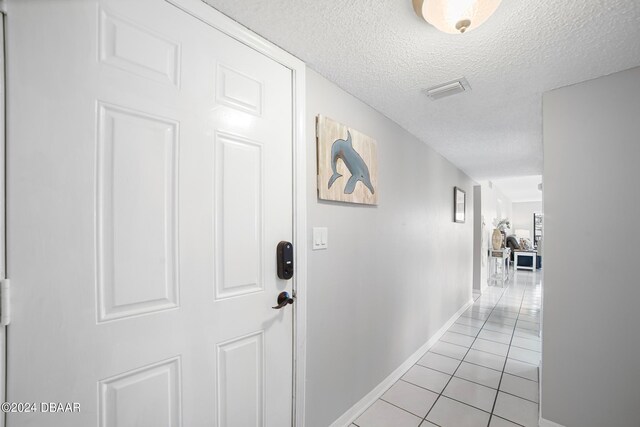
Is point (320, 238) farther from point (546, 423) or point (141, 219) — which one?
point (546, 423)

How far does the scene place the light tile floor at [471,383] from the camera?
1.87 m

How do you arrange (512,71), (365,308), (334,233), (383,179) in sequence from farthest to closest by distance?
(383,179)
(365,308)
(334,233)
(512,71)

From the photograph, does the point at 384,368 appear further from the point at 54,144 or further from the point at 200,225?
the point at 54,144

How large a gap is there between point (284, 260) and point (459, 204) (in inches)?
140

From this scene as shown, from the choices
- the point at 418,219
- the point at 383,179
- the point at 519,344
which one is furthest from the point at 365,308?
the point at 519,344

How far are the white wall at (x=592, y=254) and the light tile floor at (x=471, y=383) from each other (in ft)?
1.18

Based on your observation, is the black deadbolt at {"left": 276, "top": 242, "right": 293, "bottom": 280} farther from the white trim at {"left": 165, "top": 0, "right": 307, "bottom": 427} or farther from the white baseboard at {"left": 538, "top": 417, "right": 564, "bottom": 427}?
the white baseboard at {"left": 538, "top": 417, "right": 564, "bottom": 427}

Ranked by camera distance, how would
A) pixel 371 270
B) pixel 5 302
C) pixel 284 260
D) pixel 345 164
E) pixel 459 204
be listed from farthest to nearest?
pixel 459 204 < pixel 371 270 < pixel 345 164 < pixel 284 260 < pixel 5 302

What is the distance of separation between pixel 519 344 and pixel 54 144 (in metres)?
4.12

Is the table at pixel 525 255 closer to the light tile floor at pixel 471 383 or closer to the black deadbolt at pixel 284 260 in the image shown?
the light tile floor at pixel 471 383

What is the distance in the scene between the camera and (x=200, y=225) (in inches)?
42.4

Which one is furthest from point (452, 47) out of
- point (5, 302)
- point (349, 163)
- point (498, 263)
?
point (498, 263)

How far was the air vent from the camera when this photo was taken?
1.71m

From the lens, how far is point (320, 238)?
160 cm
